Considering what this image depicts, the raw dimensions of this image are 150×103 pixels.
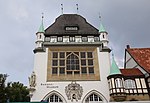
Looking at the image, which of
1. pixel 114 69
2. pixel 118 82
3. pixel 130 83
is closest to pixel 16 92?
pixel 114 69

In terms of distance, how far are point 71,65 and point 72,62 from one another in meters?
0.52

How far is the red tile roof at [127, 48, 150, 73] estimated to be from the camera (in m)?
29.9

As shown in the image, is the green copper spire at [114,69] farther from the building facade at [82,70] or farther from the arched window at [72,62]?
the arched window at [72,62]

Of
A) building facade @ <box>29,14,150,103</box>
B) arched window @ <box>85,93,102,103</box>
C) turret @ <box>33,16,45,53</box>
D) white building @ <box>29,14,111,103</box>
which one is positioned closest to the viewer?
building facade @ <box>29,14,150,103</box>

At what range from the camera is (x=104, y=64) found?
29.9 metres

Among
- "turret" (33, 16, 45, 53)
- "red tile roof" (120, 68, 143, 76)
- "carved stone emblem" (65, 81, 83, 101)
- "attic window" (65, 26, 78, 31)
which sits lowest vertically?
"carved stone emblem" (65, 81, 83, 101)

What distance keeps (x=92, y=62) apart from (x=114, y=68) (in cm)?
367

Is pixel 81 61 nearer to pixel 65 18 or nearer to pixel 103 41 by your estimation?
pixel 103 41

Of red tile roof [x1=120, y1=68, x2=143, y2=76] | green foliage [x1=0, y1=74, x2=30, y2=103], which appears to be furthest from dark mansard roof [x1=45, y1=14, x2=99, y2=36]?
green foliage [x1=0, y1=74, x2=30, y2=103]

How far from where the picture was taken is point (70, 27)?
110ft

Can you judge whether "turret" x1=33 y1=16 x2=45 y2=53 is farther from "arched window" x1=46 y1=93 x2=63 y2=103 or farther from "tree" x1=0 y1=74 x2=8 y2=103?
"arched window" x1=46 y1=93 x2=63 y2=103

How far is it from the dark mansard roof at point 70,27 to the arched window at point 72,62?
12.8 feet

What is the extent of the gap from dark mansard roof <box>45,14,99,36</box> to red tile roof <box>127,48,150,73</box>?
656 cm

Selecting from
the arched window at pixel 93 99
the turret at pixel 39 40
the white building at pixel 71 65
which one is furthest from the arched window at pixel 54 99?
the turret at pixel 39 40
